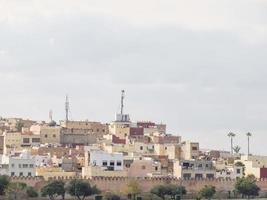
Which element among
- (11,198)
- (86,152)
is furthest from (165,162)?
(11,198)

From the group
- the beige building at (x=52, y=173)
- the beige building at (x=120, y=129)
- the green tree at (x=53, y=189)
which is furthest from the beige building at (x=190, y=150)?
the green tree at (x=53, y=189)

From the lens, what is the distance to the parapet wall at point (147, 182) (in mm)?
54447

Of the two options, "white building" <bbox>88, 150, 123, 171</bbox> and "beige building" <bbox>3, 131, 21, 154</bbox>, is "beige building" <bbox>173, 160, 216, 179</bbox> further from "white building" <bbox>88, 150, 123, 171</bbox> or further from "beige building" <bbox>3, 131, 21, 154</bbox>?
"beige building" <bbox>3, 131, 21, 154</bbox>

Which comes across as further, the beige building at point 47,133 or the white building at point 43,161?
the beige building at point 47,133

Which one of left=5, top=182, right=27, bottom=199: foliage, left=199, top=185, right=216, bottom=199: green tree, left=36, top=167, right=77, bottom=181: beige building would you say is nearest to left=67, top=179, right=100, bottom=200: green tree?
left=5, top=182, right=27, bottom=199: foliage

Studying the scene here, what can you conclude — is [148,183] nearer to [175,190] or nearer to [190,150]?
[175,190]

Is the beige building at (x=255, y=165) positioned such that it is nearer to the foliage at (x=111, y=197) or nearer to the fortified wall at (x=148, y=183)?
the fortified wall at (x=148, y=183)

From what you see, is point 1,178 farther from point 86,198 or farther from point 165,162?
point 165,162

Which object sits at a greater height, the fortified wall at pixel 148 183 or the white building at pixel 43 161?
the white building at pixel 43 161

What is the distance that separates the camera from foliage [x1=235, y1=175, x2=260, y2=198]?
55750mm

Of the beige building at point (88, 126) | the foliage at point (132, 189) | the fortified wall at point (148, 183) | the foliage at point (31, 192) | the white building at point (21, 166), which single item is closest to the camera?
the foliage at point (31, 192)

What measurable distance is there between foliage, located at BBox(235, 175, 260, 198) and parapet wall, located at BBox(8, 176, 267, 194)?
1.66m

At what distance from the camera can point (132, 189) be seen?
177 ft

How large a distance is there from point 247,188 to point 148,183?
18.3ft
